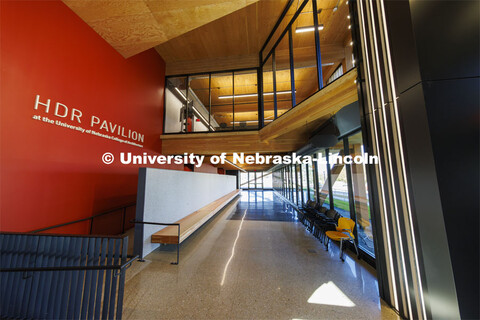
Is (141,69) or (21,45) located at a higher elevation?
(141,69)

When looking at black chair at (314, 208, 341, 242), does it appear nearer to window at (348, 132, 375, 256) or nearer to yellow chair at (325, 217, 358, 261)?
yellow chair at (325, 217, 358, 261)

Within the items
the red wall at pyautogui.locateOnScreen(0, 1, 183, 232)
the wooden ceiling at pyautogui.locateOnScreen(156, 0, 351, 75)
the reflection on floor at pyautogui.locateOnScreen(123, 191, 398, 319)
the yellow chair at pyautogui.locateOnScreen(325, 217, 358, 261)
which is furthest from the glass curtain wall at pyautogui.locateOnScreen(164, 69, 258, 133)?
the reflection on floor at pyautogui.locateOnScreen(123, 191, 398, 319)

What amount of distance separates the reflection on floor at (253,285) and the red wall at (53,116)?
183 cm

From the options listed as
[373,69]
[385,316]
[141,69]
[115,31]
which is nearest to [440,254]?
[385,316]

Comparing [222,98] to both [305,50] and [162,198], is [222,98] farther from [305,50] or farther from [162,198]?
[162,198]

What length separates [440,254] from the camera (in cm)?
153

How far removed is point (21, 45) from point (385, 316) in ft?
20.3

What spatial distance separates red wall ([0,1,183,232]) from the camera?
92.4 inches

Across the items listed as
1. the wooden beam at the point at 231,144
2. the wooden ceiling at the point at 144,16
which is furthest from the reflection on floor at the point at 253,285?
the wooden ceiling at the point at 144,16

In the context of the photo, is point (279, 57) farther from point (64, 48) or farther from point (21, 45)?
point (21, 45)

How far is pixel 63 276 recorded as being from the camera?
5.46 feet

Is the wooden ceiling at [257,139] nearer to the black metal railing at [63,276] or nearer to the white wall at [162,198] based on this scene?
the white wall at [162,198]

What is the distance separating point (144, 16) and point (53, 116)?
2704 mm

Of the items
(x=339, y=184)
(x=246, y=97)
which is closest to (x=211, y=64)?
(x=246, y=97)
